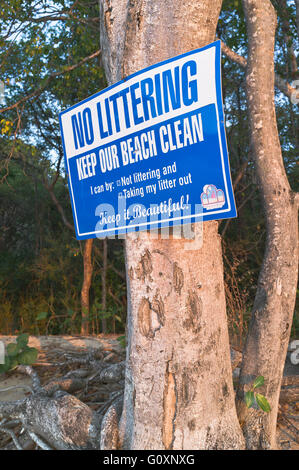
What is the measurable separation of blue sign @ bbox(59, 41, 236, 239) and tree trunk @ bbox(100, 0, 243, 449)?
162 mm

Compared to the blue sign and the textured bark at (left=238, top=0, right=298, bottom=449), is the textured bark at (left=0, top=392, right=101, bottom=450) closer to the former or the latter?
the textured bark at (left=238, top=0, right=298, bottom=449)

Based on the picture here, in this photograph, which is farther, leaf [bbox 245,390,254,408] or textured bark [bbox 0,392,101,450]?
textured bark [bbox 0,392,101,450]

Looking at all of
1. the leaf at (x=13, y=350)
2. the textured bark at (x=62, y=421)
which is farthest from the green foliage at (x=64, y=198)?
the textured bark at (x=62, y=421)

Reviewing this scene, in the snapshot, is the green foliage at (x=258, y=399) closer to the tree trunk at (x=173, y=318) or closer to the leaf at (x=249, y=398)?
the leaf at (x=249, y=398)

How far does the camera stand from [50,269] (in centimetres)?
891

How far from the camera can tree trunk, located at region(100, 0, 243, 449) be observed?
1992 millimetres

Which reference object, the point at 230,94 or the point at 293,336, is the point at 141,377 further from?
the point at 230,94

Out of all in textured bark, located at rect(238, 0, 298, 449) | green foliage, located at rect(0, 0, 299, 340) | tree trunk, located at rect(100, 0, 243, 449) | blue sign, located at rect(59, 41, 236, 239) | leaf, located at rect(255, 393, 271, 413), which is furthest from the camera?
green foliage, located at rect(0, 0, 299, 340)

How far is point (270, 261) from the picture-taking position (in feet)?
7.96

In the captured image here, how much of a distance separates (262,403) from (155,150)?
1.41 meters

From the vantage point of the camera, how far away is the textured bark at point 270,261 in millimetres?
2400

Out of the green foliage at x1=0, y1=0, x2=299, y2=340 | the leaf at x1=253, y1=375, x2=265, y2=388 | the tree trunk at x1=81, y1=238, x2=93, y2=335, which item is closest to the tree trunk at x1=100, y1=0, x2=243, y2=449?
the leaf at x1=253, y1=375, x2=265, y2=388

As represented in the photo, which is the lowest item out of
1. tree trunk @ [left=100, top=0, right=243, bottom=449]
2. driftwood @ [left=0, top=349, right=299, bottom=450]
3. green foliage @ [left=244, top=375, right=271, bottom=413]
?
driftwood @ [left=0, top=349, right=299, bottom=450]

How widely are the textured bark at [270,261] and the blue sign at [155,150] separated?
822 millimetres
